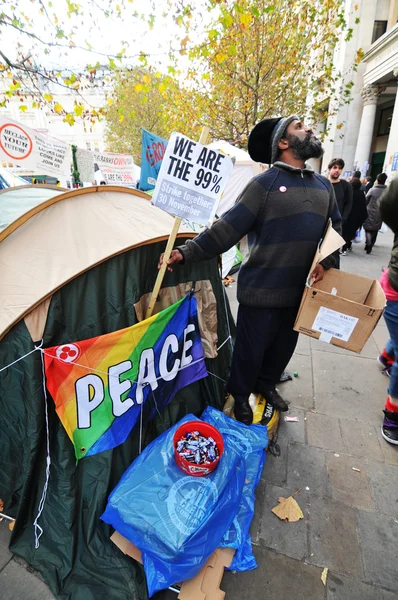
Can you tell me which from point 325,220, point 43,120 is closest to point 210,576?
point 325,220

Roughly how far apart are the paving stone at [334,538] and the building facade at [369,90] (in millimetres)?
12697

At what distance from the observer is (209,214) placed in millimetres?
1989

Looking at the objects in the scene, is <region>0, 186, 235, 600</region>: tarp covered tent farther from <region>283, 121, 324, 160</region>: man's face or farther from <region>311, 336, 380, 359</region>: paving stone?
<region>311, 336, 380, 359</region>: paving stone

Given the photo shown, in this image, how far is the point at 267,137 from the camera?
2.25 metres

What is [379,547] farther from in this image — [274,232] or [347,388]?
[274,232]

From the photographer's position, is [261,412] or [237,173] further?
[237,173]

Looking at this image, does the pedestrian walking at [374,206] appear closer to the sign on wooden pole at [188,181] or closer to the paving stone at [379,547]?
the sign on wooden pole at [188,181]

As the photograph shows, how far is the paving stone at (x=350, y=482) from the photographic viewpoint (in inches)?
83.0

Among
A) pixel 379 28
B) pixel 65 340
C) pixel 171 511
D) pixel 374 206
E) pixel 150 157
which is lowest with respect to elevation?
pixel 171 511

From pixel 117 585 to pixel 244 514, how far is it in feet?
2.51

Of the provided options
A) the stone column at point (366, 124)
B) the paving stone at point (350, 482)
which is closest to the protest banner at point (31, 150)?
the paving stone at point (350, 482)

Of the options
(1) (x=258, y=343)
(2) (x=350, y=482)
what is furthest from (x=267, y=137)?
(2) (x=350, y=482)

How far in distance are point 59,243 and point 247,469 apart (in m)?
1.83

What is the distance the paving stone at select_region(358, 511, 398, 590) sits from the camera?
1.71m
